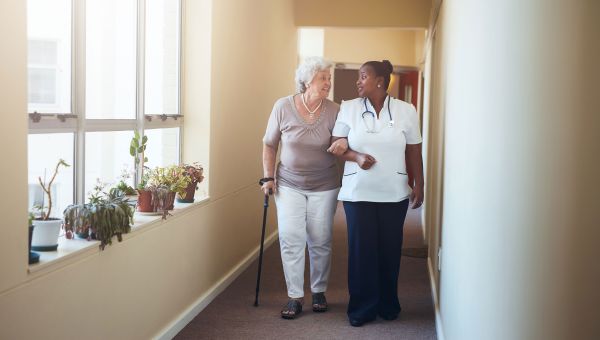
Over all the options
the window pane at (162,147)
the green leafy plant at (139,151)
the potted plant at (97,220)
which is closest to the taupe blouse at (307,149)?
the window pane at (162,147)

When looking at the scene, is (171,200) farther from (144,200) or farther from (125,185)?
(125,185)

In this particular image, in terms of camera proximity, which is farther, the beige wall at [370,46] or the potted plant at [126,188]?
the beige wall at [370,46]

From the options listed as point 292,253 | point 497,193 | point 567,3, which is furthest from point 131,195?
point 567,3

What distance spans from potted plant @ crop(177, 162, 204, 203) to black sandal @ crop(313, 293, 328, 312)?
996 millimetres

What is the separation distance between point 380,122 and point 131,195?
1456mm

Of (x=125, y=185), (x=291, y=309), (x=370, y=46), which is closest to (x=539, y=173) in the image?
(x=125, y=185)

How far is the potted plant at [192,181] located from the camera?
14.6ft

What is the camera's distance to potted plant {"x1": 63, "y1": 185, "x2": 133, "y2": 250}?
312 centimetres

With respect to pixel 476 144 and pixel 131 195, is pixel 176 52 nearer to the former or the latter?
pixel 131 195

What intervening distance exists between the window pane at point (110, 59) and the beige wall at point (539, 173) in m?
1.88

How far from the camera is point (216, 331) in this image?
14.0ft

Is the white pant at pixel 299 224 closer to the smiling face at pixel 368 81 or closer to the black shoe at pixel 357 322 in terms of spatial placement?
the black shoe at pixel 357 322

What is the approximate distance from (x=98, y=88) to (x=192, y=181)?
1.01 meters

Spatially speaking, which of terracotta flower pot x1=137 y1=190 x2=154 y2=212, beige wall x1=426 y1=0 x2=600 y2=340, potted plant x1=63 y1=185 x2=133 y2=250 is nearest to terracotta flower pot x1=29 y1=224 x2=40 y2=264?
potted plant x1=63 y1=185 x2=133 y2=250
